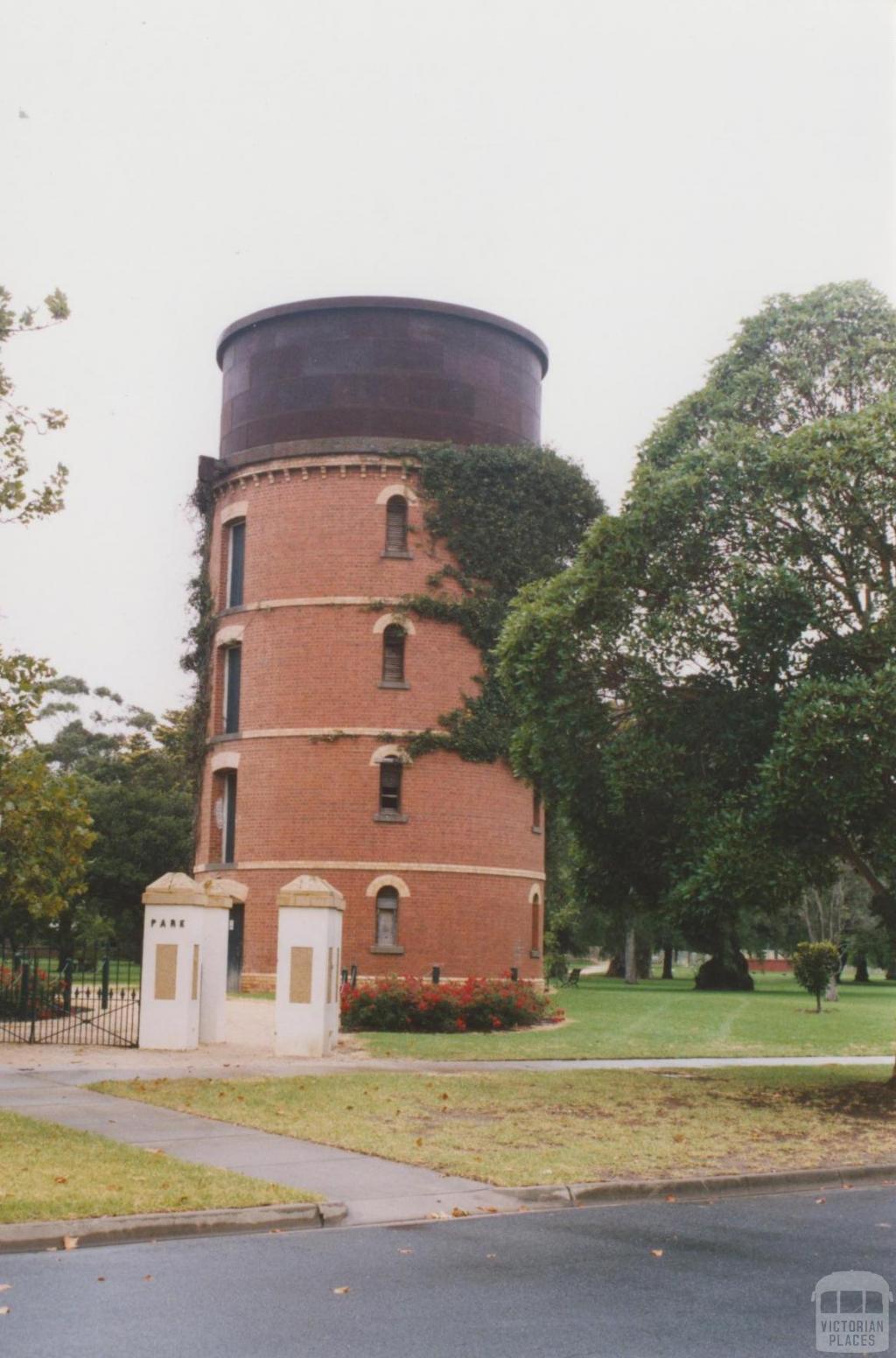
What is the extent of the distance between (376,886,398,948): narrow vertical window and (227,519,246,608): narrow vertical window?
29.0 ft

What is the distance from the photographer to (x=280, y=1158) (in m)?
11.2

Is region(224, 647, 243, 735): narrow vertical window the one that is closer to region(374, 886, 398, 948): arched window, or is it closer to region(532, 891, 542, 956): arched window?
region(374, 886, 398, 948): arched window

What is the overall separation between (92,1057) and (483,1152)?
8.70m

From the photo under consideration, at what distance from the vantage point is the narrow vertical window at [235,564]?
40.5m

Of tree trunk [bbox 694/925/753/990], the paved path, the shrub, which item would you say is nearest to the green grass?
the shrub

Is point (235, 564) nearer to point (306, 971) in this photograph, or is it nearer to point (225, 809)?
point (225, 809)

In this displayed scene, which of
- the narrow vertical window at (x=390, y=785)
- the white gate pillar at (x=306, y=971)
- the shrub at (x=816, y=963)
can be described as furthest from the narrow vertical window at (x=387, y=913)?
the white gate pillar at (x=306, y=971)

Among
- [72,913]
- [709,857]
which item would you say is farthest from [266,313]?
[709,857]

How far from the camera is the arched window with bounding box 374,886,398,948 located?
1470 inches

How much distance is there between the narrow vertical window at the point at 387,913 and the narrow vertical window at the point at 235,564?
8.84m

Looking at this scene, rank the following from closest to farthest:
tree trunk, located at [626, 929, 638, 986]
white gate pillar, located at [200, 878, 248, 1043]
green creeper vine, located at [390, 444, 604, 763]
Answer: white gate pillar, located at [200, 878, 248, 1043] → green creeper vine, located at [390, 444, 604, 763] → tree trunk, located at [626, 929, 638, 986]

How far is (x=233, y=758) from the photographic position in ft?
128

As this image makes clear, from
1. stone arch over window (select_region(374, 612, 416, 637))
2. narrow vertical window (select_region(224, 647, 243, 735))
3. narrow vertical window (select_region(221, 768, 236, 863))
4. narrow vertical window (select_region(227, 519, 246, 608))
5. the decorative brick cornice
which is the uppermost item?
the decorative brick cornice

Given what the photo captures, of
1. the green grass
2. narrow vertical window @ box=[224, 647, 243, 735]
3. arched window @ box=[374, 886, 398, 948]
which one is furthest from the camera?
narrow vertical window @ box=[224, 647, 243, 735]
